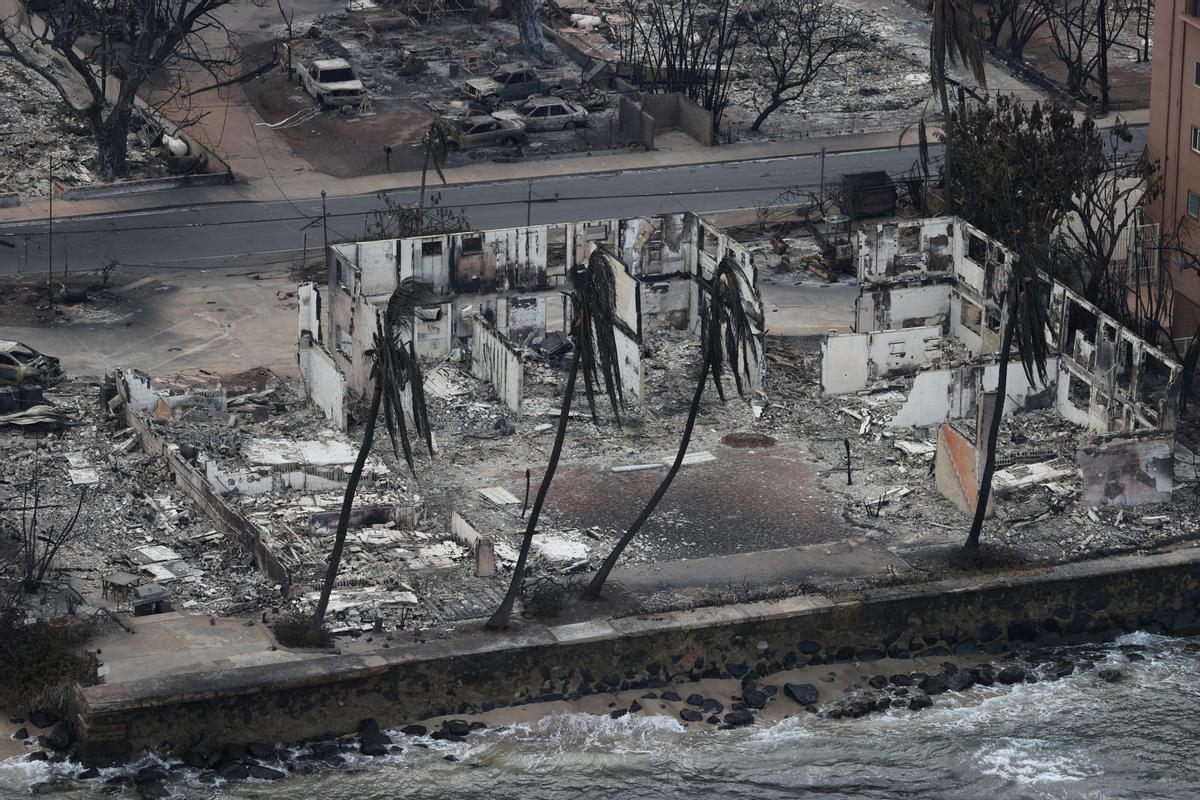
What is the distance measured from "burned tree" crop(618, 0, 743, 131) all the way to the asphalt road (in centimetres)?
350

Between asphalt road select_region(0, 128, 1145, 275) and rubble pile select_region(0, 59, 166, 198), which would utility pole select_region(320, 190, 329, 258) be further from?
rubble pile select_region(0, 59, 166, 198)

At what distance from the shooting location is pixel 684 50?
218 feet

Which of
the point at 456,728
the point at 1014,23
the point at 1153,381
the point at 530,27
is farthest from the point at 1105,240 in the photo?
the point at 530,27

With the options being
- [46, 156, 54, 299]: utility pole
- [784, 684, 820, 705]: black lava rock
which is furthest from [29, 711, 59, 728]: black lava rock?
[46, 156, 54, 299]: utility pole

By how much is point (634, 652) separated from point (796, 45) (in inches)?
1493

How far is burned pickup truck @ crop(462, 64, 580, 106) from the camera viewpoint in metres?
Result: 67.6

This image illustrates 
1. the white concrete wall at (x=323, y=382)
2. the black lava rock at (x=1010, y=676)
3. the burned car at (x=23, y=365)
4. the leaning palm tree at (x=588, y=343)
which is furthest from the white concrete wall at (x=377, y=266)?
the black lava rock at (x=1010, y=676)

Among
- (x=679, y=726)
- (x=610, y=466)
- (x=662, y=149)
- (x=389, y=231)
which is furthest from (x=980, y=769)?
(x=662, y=149)

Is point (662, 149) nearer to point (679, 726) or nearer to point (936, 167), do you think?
point (936, 167)

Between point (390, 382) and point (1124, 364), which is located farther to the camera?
point (1124, 364)

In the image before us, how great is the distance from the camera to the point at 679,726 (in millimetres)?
38156

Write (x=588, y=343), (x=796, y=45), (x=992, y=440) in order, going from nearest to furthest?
(x=588, y=343) < (x=992, y=440) < (x=796, y=45)

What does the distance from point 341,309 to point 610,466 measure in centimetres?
719

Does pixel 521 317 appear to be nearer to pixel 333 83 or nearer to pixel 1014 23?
pixel 333 83
